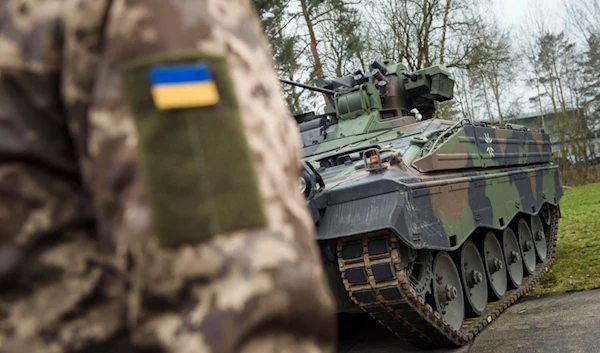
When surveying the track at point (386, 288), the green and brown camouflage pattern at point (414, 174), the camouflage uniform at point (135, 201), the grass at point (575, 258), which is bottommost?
the grass at point (575, 258)

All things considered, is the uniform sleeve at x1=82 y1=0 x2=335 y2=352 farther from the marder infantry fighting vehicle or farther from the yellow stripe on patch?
the marder infantry fighting vehicle

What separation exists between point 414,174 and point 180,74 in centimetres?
497

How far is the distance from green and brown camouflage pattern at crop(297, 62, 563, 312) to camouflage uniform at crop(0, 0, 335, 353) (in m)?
4.13

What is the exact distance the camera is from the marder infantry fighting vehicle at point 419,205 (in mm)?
5082

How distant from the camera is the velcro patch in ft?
2.29

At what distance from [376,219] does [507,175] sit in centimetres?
351

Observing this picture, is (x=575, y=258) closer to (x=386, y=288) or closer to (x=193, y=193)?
(x=386, y=288)

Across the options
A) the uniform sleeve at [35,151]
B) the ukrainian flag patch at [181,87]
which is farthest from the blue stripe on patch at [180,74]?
the uniform sleeve at [35,151]

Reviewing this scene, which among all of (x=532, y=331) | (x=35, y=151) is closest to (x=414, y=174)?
(x=532, y=331)

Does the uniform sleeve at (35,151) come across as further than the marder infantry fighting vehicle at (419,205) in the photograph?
No

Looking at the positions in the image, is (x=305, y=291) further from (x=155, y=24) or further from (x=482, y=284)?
(x=482, y=284)

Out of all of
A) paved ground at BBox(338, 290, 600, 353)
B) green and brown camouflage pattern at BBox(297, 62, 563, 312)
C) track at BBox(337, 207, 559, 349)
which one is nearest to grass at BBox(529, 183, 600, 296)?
paved ground at BBox(338, 290, 600, 353)

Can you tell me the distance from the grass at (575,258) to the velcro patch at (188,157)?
715 centimetres

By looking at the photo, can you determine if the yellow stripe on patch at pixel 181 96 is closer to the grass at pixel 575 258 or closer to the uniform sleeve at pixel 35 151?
the uniform sleeve at pixel 35 151
